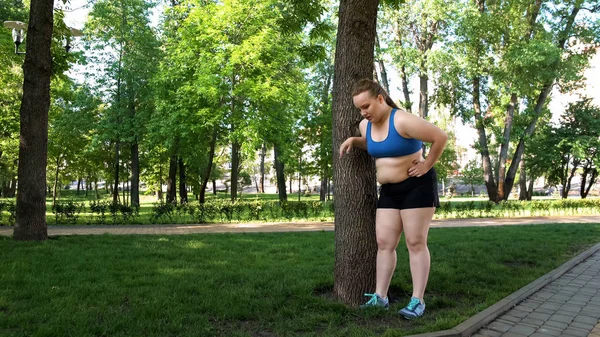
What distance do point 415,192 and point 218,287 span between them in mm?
2518

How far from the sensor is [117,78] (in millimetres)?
21750

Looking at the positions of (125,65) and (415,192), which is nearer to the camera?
(415,192)

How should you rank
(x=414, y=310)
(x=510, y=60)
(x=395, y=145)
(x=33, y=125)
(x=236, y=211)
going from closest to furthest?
(x=395, y=145)
(x=414, y=310)
(x=33, y=125)
(x=236, y=211)
(x=510, y=60)

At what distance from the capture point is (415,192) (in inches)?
144

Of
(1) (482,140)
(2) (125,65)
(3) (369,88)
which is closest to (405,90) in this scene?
(1) (482,140)

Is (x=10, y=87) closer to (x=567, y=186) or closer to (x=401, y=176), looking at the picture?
(x=401, y=176)

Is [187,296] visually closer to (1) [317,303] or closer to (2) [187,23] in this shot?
(1) [317,303]

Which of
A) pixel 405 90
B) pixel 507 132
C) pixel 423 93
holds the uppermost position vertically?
pixel 405 90

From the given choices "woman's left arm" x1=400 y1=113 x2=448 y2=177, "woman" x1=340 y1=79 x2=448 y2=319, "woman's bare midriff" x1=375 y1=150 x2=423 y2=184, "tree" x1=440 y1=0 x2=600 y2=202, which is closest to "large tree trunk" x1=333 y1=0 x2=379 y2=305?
"woman" x1=340 y1=79 x2=448 y2=319

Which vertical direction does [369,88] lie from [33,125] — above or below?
below

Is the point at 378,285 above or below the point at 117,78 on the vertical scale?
below

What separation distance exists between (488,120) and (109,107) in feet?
65.0

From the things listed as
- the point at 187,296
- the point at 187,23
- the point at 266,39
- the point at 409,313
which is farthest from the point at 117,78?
the point at 409,313

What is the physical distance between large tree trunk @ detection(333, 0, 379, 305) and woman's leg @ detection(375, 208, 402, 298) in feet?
0.92
